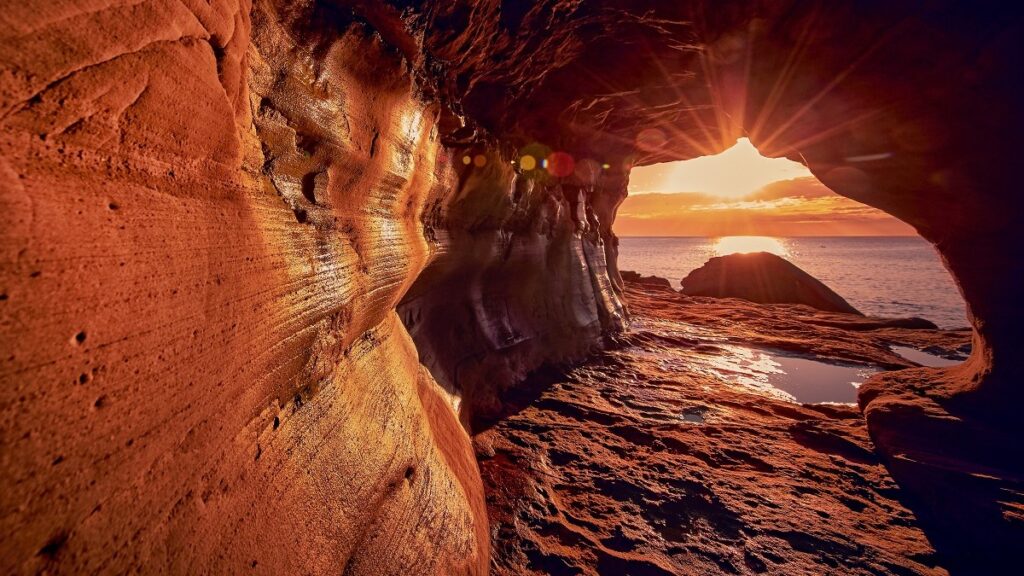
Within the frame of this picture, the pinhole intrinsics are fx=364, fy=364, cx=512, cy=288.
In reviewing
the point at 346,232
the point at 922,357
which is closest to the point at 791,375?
the point at 922,357

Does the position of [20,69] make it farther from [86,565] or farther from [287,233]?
[86,565]

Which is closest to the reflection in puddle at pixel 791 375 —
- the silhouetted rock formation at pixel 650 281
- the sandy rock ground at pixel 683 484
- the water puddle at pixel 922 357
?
the sandy rock ground at pixel 683 484

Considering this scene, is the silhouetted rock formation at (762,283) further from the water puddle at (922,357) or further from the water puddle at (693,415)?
the water puddle at (693,415)

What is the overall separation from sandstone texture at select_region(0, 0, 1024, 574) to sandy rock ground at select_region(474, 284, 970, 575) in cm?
34

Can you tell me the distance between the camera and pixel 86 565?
902 millimetres

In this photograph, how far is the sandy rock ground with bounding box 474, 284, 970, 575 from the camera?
295cm

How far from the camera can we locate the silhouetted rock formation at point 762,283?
1467 centimetres

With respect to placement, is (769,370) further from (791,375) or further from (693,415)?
(693,415)

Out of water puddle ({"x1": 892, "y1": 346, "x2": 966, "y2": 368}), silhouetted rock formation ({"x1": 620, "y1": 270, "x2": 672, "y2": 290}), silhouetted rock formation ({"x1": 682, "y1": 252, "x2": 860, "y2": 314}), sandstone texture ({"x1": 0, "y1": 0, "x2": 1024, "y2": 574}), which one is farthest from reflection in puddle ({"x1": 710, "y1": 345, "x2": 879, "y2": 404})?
silhouetted rock formation ({"x1": 620, "y1": 270, "x2": 672, "y2": 290})

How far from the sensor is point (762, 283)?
16.0 metres

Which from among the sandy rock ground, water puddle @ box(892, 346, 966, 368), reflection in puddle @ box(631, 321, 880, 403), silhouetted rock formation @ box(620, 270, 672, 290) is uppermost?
silhouetted rock formation @ box(620, 270, 672, 290)

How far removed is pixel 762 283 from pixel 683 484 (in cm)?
1555

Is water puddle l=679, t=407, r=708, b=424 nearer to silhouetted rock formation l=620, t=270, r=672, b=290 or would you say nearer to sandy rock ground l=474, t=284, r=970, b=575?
sandy rock ground l=474, t=284, r=970, b=575

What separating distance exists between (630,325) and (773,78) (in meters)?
6.21
